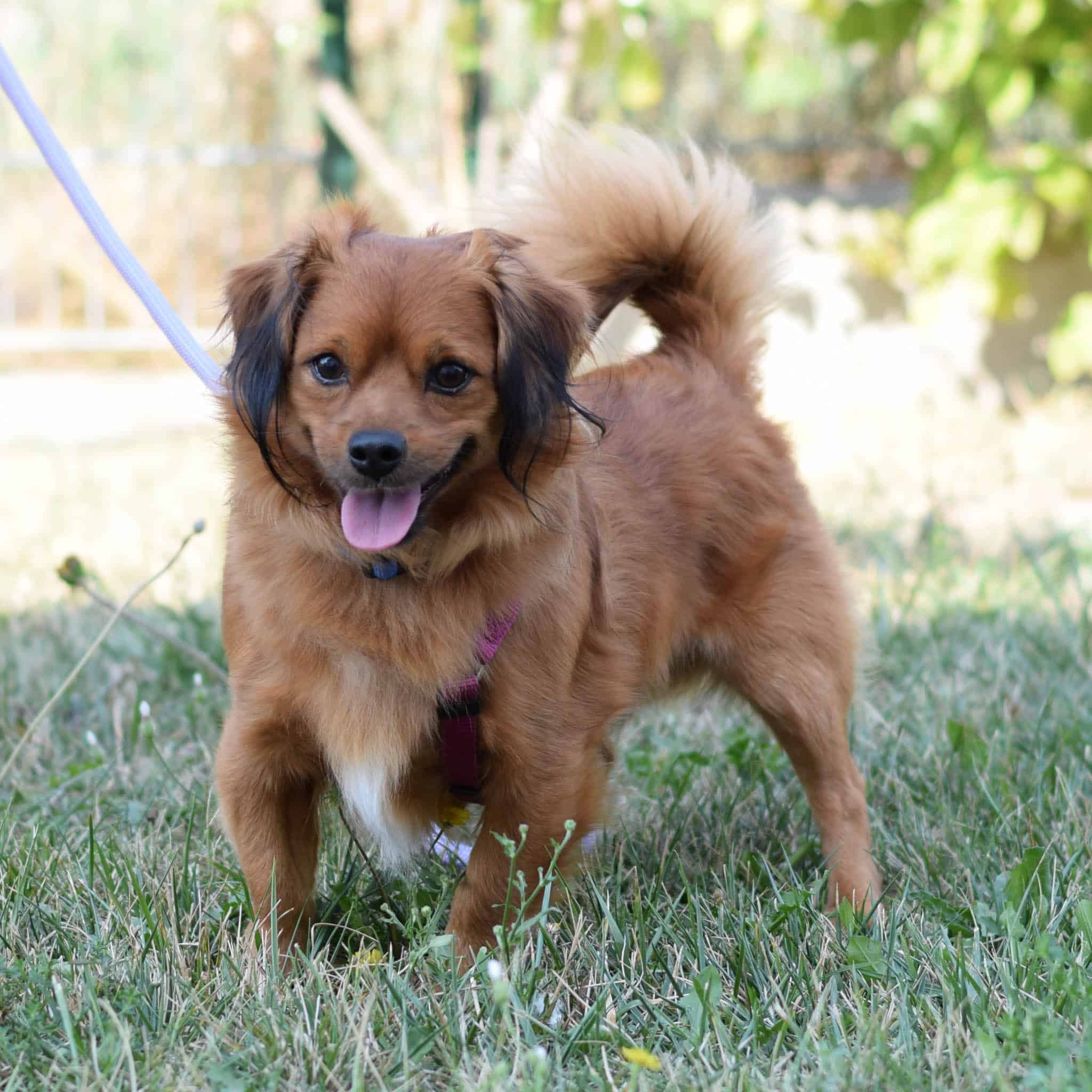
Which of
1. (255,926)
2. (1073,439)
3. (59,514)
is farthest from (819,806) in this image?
(1073,439)

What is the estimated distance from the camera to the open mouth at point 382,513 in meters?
2.21

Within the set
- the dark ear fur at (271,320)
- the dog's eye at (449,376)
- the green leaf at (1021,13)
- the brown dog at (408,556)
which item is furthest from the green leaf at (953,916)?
the green leaf at (1021,13)

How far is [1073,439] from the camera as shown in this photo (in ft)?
23.6

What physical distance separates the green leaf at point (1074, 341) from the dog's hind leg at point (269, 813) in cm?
612

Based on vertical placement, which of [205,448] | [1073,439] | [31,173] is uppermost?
[31,173]

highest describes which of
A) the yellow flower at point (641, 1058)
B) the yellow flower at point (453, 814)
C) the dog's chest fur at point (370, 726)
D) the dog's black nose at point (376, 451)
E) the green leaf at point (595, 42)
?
the green leaf at point (595, 42)

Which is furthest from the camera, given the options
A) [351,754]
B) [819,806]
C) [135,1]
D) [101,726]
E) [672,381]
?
[135,1]

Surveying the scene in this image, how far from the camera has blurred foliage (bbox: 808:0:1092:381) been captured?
22.4 feet

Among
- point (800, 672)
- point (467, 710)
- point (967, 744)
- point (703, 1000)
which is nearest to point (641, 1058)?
point (703, 1000)

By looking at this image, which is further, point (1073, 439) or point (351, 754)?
point (1073, 439)

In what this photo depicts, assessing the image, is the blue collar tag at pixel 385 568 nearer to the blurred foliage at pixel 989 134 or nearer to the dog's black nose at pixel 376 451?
the dog's black nose at pixel 376 451

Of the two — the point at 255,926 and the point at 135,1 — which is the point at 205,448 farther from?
the point at 255,926

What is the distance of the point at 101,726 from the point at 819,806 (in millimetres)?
1821

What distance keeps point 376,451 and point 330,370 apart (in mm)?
256
